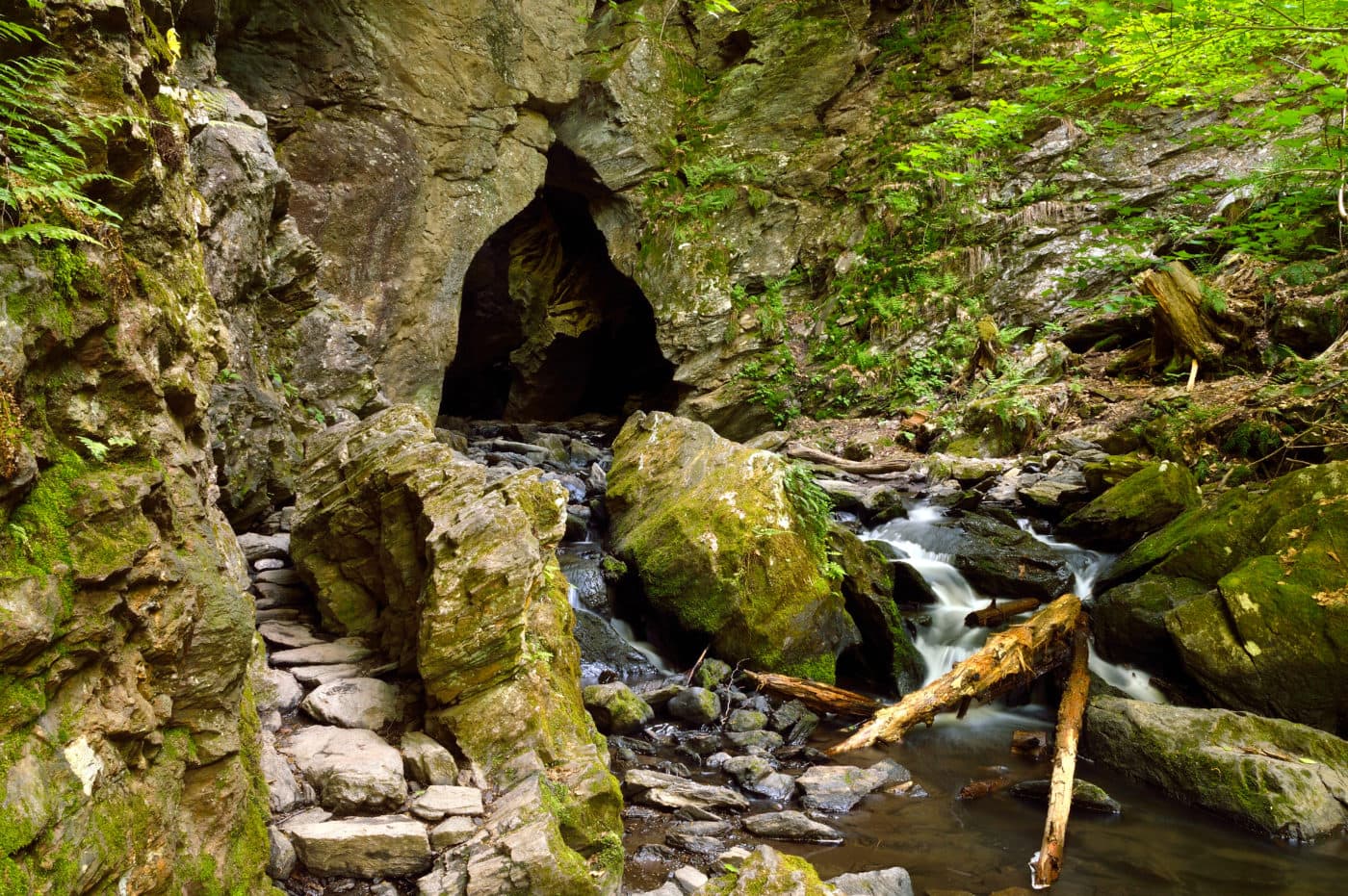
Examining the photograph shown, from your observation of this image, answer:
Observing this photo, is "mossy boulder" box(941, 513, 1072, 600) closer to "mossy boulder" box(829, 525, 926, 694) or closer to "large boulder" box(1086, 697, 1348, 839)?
"mossy boulder" box(829, 525, 926, 694)

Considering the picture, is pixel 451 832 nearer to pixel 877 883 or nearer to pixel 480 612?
pixel 480 612

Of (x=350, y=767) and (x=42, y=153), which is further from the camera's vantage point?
(x=350, y=767)

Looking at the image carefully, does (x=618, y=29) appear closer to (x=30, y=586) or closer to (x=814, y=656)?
(x=814, y=656)

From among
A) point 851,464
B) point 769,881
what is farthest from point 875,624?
point 851,464

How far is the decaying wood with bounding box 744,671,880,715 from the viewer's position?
6.25 meters

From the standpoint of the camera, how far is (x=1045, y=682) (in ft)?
21.7

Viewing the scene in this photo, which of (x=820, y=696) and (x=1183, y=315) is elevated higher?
(x=1183, y=315)

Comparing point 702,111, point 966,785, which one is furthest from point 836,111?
point 966,785

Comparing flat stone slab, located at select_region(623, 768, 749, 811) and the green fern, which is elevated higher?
the green fern

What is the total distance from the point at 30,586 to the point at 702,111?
1653cm

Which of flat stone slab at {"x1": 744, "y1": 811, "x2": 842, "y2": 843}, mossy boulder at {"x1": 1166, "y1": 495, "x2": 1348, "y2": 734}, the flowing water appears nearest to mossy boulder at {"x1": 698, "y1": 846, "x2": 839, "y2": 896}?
the flowing water

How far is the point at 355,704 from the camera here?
4.04 m

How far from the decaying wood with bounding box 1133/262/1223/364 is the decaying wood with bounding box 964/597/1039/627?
5.63m

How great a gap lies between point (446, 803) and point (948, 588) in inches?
230
